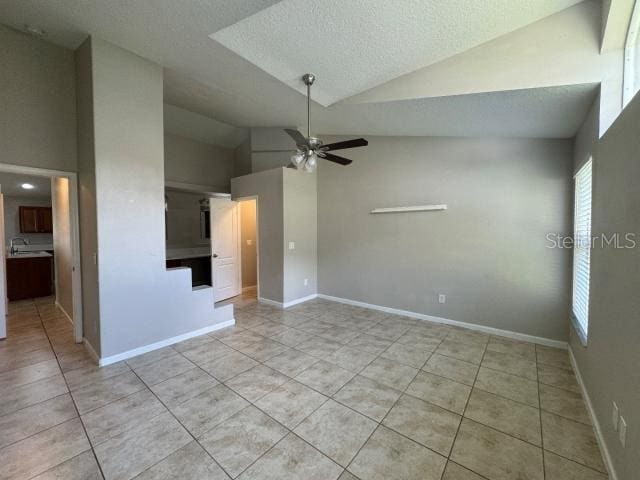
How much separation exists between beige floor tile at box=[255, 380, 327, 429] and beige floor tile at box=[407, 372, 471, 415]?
2.84 feet

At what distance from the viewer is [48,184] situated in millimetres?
5715

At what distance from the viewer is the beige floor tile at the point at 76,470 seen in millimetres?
1544

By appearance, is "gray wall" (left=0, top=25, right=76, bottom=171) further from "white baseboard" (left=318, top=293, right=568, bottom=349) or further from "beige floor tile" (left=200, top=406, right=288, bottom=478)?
"white baseboard" (left=318, top=293, right=568, bottom=349)

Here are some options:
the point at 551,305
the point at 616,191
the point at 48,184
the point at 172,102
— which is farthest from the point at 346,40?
the point at 48,184

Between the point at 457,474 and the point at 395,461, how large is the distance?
0.36 metres

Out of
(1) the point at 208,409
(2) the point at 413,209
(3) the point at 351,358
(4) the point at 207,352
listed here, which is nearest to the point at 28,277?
(4) the point at 207,352

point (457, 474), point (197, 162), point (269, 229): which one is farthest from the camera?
point (197, 162)

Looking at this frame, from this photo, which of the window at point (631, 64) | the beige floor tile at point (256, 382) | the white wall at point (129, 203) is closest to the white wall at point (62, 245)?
the white wall at point (129, 203)

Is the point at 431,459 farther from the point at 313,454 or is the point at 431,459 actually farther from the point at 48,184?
the point at 48,184

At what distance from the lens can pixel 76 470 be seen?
62.5 inches

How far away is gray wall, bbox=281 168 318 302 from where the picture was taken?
4797 millimetres

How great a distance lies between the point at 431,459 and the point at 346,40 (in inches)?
133

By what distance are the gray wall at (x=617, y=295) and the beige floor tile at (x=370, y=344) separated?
1800 millimetres

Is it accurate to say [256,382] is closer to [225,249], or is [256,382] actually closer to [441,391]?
[441,391]
